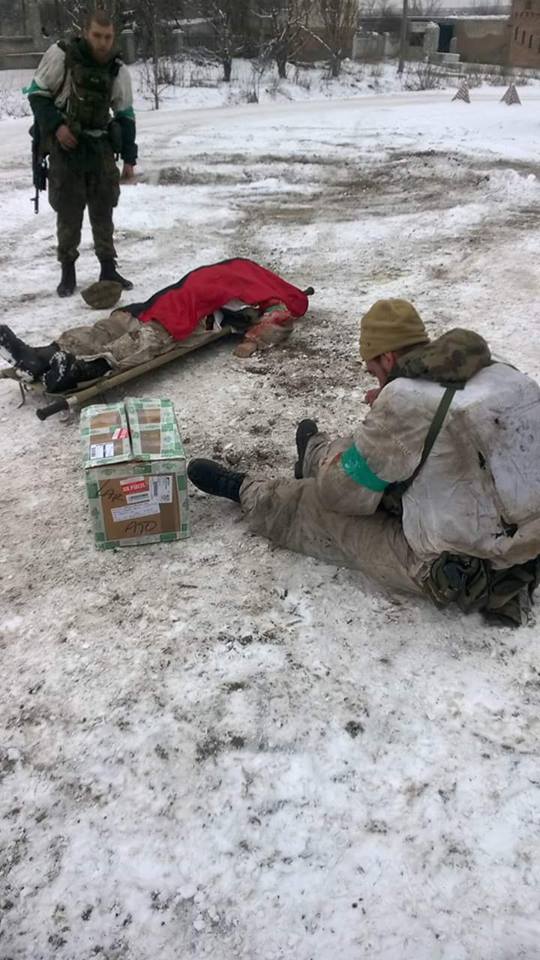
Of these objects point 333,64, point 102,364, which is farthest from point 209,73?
point 102,364

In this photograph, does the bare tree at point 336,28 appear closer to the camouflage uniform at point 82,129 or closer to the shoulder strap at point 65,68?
the camouflage uniform at point 82,129

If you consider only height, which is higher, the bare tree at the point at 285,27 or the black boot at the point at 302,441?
the bare tree at the point at 285,27

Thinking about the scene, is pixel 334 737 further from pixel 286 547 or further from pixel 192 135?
pixel 192 135

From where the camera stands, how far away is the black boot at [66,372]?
3805 millimetres

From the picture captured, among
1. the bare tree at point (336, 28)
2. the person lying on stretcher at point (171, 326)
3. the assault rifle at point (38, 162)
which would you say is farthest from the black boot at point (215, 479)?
the bare tree at point (336, 28)

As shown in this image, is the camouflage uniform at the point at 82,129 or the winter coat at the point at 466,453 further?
the camouflage uniform at the point at 82,129

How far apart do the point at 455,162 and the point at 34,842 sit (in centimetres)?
994

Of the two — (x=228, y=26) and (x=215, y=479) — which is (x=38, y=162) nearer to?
(x=215, y=479)

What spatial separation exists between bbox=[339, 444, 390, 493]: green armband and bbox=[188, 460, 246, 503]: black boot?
29.2 inches

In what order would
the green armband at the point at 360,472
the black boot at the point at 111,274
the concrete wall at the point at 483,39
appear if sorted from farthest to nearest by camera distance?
1. the concrete wall at the point at 483,39
2. the black boot at the point at 111,274
3. the green armband at the point at 360,472

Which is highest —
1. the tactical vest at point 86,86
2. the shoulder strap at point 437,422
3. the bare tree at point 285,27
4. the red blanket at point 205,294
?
the bare tree at point 285,27

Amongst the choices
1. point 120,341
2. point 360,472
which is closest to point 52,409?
point 120,341

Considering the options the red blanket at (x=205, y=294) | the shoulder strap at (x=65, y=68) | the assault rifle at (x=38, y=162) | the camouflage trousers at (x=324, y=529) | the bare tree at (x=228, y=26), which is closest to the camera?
the camouflage trousers at (x=324, y=529)

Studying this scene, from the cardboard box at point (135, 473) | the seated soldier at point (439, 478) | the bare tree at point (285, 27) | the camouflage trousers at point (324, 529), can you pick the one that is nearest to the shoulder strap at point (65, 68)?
the cardboard box at point (135, 473)
